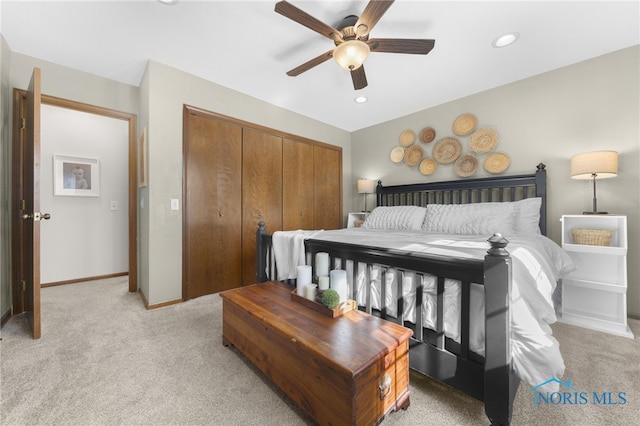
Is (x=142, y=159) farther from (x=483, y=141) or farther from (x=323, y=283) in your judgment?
(x=483, y=141)

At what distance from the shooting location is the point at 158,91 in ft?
8.37

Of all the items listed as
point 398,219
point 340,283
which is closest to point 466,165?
point 398,219

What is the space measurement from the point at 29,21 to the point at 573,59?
4.75 meters

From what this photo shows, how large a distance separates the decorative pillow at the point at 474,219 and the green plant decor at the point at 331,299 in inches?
70.7

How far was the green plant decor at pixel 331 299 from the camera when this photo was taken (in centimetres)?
136

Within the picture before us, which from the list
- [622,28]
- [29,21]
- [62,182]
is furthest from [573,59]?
[62,182]

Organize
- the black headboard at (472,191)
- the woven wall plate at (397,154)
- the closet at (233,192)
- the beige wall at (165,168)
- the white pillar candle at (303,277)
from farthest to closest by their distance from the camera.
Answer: the woven wall plate at (397,154) < the closet at (233,192) < the black headboard at (472,191) < the beige wall at (165,168) < the white pillar candle at (303,277)

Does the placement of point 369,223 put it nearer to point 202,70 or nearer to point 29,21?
point 202,70

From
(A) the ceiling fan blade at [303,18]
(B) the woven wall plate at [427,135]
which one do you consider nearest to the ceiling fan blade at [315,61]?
(A) the ceiling fan blade at [303,18]

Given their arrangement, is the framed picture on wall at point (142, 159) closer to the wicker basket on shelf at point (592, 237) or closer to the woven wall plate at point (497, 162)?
the woven wall plate at point (497, 162)

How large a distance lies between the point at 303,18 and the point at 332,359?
6.27ft

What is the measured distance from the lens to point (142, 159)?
9.03ft

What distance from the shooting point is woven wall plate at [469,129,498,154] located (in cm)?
302

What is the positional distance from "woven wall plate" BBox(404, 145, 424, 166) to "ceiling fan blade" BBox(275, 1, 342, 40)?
229cm
